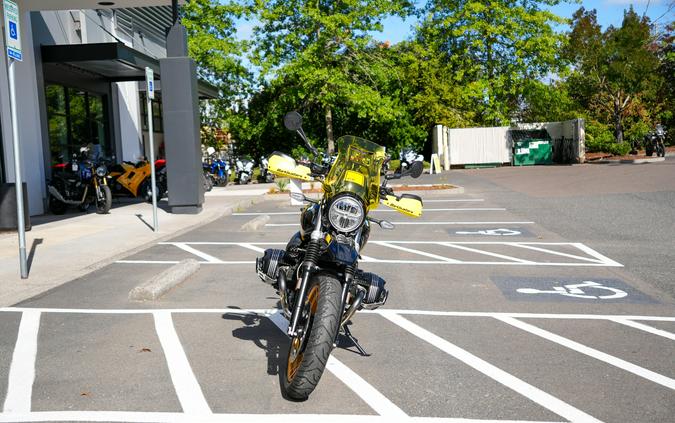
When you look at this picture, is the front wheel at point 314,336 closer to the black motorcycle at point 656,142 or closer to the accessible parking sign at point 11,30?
the accessible parking sign at point 11,30

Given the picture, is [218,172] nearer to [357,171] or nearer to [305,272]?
[357,171]

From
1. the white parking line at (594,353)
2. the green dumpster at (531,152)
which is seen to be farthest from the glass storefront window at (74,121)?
the green dumpster at (531,152)

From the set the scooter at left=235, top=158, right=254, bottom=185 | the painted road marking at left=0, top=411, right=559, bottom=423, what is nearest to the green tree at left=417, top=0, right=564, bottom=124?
the scooter at left=235, top=158, right=254, bottom=185

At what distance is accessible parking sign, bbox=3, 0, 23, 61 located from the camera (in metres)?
7.26

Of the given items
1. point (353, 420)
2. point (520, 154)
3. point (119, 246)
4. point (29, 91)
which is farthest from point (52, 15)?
point (520, 154)

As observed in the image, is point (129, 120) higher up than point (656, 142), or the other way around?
point (129, 120)

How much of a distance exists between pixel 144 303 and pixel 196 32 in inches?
1159

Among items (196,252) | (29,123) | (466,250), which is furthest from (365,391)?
(29,123)

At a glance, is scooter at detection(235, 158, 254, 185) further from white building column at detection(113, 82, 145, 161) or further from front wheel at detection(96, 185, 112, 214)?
front wheel at detection(96, 185, 112, 214)

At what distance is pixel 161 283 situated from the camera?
725 cm

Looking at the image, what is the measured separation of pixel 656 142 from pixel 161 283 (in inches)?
1108

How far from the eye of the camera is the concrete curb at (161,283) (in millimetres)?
7000

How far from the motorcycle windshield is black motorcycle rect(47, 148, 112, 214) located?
11.5 m

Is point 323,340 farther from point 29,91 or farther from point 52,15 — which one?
Result: point 52,15
